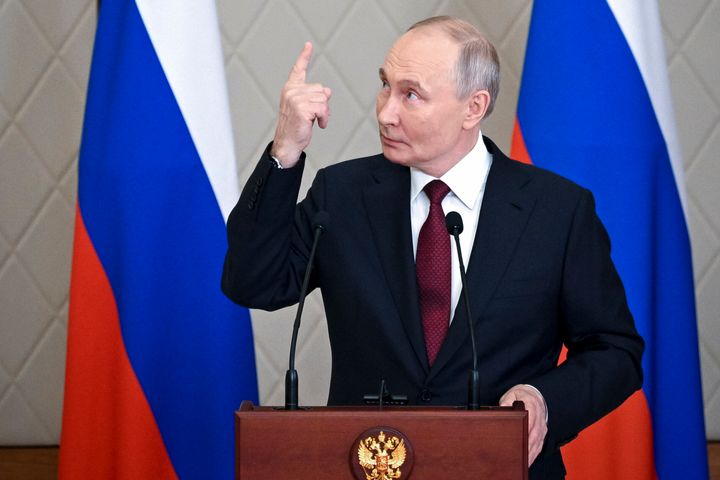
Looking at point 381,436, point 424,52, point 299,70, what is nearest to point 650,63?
point 424,52

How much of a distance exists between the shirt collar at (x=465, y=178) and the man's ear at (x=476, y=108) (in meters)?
0.07

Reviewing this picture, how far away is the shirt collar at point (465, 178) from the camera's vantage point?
1.93 meters

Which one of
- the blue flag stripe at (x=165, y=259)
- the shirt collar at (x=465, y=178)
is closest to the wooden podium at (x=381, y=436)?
the shirt collar at (x=465, y=178)

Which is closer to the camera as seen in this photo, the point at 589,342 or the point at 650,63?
the point at 589,342

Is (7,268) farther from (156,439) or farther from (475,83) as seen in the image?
(475,83)

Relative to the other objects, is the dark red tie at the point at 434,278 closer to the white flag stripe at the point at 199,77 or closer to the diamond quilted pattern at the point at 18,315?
the white flag stripe at the point at 199,77

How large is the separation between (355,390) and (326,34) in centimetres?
160

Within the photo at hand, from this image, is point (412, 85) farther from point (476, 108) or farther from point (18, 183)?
point (18, 183)

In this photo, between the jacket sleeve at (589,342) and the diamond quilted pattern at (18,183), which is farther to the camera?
the diamond quilted pattern at (18,183)

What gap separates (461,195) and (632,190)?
0.88 meters

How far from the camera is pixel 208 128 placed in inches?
104

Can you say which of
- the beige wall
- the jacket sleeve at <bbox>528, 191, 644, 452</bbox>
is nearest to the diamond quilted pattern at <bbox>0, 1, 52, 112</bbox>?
the beige wall

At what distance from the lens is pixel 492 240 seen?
1.86 m

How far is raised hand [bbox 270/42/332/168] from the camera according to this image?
1.69m
